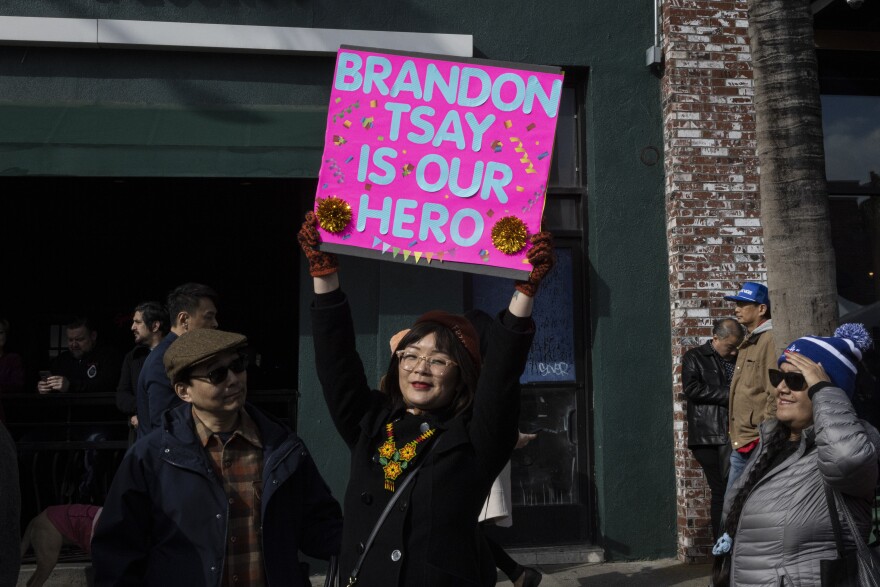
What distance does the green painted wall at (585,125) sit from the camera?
730cm

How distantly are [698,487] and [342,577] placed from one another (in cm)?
516

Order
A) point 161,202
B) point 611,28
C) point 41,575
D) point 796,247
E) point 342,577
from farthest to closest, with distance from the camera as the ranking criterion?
point 161,202
point 611,28
point 41,575
point 796,247
point 342,577

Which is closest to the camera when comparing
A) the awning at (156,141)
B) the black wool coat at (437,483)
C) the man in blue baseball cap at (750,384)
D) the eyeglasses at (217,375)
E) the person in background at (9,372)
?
the black wool coat at (437,483)

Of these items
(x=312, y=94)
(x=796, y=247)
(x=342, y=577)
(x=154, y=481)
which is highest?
(x=312, y=94)

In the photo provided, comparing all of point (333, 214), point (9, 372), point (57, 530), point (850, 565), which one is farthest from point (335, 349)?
point (9, 372)

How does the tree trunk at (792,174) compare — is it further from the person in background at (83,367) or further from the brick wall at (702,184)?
the person in background at (83,367)

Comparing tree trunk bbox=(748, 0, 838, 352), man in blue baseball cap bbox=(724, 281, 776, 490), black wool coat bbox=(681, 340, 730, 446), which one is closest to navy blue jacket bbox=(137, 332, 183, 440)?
tree trunk bbox=(748, 0, 838, 352)

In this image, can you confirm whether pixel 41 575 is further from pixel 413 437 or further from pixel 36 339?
pixel 36 339

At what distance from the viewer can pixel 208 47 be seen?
7.33 metres

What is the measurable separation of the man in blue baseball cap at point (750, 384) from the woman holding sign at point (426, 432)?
385 cm

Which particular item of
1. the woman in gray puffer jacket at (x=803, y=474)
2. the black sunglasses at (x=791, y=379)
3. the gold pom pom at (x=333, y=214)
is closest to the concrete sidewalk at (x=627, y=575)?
the woman in gray puffer jacket at (x=803, y=474)

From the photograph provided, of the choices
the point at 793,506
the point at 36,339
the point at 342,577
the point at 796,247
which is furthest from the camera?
the point at 36,339

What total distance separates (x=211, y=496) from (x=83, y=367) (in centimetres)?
533

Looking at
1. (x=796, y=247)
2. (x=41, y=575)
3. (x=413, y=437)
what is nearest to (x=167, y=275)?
(x=41, y=575)
